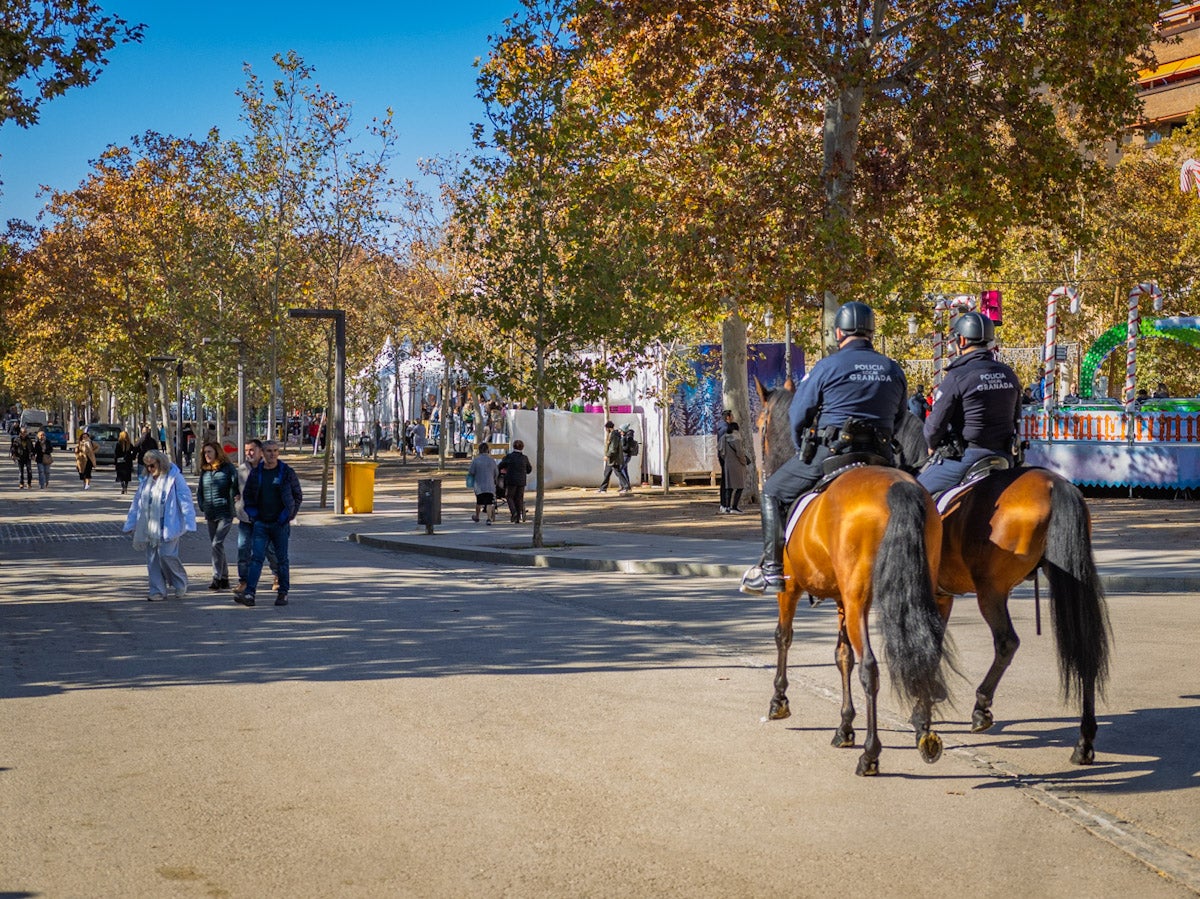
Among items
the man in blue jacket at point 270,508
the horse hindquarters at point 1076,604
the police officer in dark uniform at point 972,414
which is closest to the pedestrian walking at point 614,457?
the man in blue jacket at point 270,508

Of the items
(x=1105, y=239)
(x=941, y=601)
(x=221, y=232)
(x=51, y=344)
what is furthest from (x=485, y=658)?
(x=51, y=344)

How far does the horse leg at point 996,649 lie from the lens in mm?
7840

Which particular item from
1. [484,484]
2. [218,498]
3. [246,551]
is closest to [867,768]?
[246,551]

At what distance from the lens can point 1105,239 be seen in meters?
46.5

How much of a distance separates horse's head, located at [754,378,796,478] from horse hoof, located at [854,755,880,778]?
2.24 metres

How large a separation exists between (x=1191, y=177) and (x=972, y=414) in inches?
1204

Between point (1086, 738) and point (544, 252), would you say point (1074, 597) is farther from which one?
point (544, 252)

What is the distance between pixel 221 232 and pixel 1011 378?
37017mm

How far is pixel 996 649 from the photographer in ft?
25.7

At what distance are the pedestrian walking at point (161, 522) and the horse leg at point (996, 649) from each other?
995 cm

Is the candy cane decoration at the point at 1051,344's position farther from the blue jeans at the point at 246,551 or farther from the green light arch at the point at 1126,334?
the blue jeans at the point at 246,551

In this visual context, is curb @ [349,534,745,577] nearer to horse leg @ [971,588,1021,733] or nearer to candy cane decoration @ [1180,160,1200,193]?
horse leg @ [971,588,1021,733]

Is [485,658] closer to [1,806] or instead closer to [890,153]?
[1,806]

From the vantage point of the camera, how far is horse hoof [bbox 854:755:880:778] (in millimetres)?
6805
